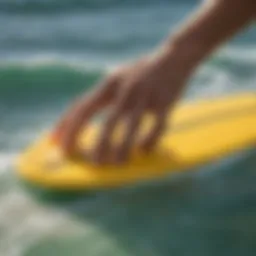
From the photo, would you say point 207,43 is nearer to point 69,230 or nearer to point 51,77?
point 69,230

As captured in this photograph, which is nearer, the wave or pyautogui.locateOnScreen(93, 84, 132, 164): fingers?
pyautogui.locateOnScreen(93, 84, 132, 164): fingers

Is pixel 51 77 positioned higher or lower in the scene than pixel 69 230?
higher

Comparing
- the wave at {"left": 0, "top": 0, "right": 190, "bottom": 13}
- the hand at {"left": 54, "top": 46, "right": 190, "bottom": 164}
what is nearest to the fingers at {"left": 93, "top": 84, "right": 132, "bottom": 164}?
the hand at {"left": 54, "top": 46, "right": 190, "bottom": 164}

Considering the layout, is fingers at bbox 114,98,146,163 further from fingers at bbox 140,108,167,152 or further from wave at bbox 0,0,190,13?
wave at bbox 0,0,190,13

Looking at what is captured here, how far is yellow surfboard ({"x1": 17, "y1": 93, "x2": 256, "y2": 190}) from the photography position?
1.09 meters

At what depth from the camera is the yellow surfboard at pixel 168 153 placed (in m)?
1.09

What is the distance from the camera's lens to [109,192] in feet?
3.67

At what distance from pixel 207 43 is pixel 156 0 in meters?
1.20

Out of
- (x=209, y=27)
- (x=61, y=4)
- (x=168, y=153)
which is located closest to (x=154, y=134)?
(x=168, y=153)

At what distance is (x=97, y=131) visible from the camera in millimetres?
1191

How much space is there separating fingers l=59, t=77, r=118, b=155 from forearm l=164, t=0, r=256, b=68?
110 mm

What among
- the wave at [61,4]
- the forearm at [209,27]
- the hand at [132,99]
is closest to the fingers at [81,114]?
the hand at [132,99]

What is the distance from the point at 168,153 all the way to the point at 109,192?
0.10m

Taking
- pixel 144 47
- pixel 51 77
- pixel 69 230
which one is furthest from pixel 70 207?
pixel 144 47
